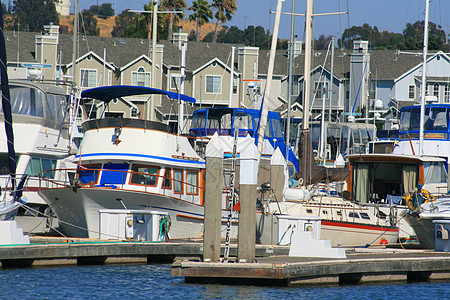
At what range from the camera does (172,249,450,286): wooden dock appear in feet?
49.6

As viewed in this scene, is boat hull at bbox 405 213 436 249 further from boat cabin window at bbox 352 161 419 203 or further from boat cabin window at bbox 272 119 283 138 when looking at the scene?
boat cabin window at bbox 272 119 283 138

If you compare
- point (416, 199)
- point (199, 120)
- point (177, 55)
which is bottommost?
point (416, 199)

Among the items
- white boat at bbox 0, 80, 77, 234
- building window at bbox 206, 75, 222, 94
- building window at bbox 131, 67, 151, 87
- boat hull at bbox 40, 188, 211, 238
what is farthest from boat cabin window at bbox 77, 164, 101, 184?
building window at bbox 206, 75, 222, 94

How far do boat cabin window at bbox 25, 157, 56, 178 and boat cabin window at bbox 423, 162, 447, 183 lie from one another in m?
13.4

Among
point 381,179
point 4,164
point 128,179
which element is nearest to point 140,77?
point 381,179

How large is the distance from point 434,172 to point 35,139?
566 inches

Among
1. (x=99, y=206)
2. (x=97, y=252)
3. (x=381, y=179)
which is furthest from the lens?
(x=381, y=179)

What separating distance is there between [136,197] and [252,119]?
9.03 m

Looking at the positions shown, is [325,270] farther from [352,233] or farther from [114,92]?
[114,92]

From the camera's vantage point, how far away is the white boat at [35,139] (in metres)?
23.2

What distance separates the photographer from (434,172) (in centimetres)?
2655

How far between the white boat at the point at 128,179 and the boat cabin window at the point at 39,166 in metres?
2.32

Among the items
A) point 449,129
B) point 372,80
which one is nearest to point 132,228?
point 449,129

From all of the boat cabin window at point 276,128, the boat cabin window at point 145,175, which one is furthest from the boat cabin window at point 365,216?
the boat cabin window at point 276,128
